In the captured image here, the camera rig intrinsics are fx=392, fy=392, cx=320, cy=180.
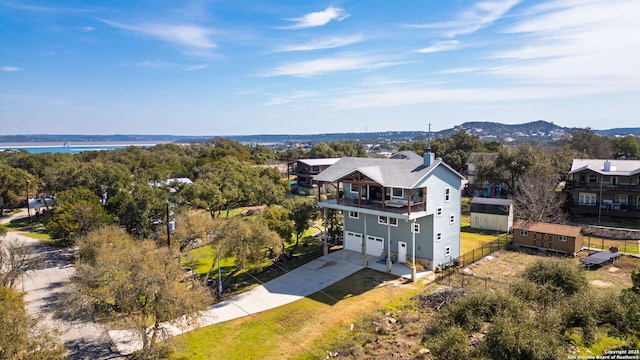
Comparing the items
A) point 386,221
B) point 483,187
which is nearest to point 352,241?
point 386,221

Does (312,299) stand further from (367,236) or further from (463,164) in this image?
(463,164)

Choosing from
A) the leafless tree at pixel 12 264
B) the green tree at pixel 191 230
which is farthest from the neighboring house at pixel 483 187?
the leafless tree at pixel 12 264

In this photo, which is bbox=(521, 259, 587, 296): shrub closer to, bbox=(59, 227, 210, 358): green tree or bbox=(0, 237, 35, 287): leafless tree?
A: bbox=(59, 227, 210, 358): green tree

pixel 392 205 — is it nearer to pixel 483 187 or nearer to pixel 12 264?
pixel 12 264

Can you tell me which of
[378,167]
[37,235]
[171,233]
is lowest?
[37,235]

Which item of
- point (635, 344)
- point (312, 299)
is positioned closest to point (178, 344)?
point (312, 299)

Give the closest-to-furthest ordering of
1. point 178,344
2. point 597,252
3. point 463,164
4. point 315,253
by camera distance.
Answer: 1. point 178,344
2. point 597,252
3. point 315,253
4. point 463,164
